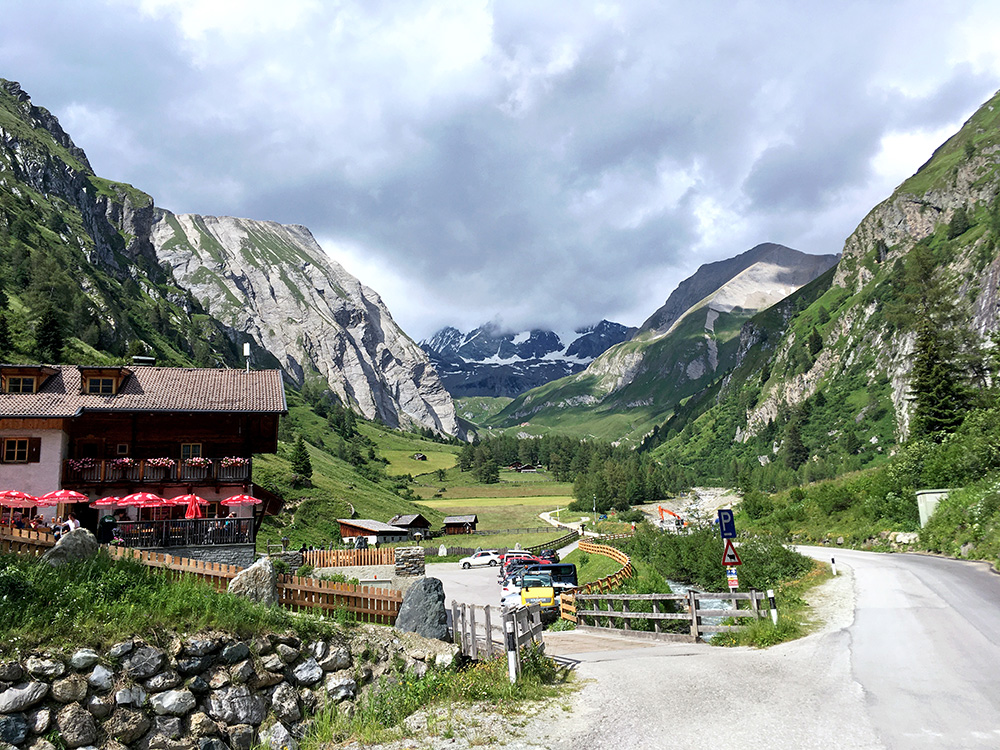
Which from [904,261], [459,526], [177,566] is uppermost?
[904,261]

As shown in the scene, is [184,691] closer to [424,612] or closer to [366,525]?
[424,612]

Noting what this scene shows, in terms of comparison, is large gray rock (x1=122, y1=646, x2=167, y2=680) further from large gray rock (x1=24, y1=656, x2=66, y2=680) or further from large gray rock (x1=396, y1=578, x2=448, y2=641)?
large gray rock (x1=396, y1=578, x2=448, y2=641)

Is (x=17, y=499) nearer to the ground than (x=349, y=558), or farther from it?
farther from it

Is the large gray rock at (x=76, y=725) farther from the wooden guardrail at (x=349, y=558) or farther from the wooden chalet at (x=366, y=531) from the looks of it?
the wooden chalet at (x=366, y=531)

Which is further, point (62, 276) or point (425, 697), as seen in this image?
point (62, 276)

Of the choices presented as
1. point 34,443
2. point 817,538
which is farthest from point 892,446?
point 34,443

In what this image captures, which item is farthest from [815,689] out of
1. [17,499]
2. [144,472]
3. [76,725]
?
[17,499]

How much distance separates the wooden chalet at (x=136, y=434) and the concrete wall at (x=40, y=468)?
0.13 feet

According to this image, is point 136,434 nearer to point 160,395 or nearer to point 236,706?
point 160,395

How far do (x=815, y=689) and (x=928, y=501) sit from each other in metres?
32.3

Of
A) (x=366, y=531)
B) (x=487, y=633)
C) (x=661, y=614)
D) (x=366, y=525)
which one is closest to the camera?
(x=487, y=633)

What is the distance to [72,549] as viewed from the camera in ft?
42.1

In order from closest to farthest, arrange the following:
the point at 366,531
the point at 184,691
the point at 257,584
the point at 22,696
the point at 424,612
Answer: the point at 22,696 < the point at 184,691 < the point at 257,584 < the point at 424,612 < the point at 366,531

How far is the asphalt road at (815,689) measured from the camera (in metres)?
9.83
